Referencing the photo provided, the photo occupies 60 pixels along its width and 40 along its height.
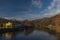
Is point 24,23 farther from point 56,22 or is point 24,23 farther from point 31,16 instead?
point 56,22

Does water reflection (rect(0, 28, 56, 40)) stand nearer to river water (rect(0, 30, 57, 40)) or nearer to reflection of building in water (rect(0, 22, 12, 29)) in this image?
river water (rect(0, 30, 57, 40))

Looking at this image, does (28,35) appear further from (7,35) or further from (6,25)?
(6,25)

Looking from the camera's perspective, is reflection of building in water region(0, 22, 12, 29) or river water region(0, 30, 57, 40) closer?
river water region(0, 30, 57, 40)

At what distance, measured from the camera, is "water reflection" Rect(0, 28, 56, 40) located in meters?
4.74

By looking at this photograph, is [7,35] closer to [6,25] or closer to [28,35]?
[6,25]

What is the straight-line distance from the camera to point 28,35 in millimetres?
4863

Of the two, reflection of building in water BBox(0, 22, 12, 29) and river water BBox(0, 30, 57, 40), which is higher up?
reflection of building in water BBox(0, 22, 12, 29)

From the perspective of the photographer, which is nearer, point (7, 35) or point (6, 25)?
point (7, 35)

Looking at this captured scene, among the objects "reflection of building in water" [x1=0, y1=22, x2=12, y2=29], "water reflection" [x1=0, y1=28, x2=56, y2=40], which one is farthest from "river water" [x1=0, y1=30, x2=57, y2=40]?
"reflection of building in water" [x1=0, y1=22, x2=12, y2=29]

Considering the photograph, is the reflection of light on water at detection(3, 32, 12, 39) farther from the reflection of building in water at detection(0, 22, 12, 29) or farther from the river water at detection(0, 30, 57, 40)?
the reflection of building in water at detection(0, 22, 12, 29)

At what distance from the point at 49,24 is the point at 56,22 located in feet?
0.72

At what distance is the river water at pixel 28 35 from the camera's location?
474 centimetres

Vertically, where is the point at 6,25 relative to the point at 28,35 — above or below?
above

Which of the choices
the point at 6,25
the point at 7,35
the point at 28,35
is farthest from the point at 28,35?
the point at 6,25
